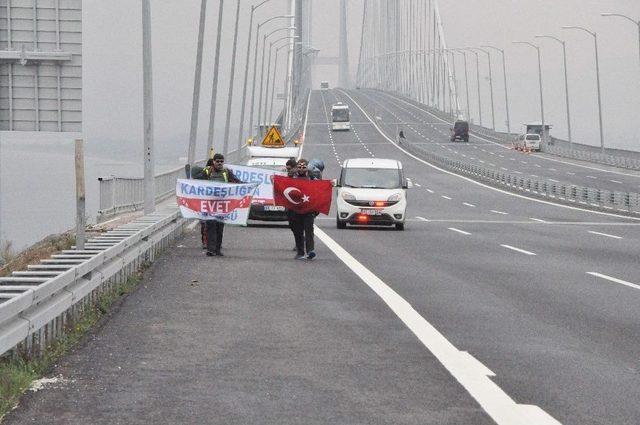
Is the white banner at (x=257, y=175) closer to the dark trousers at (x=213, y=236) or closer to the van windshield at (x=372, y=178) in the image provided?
the van windshield at (x=372, y=178)

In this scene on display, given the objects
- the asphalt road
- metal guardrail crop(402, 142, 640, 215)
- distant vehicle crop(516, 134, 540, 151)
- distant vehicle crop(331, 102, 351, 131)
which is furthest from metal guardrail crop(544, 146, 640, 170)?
the asphalt road

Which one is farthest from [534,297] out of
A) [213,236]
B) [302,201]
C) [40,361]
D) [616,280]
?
[40,361]

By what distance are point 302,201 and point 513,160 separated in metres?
82.7

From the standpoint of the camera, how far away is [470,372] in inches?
360

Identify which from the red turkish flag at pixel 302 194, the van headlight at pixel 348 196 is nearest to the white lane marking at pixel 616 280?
the red turkish flag at pixel 302 194

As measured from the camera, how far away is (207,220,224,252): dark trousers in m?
21.2

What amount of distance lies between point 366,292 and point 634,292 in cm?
344

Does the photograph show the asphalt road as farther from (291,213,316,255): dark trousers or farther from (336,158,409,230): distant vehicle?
(336,158,409,230): distant vehicle

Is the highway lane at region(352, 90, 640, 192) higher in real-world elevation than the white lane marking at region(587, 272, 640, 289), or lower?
lower

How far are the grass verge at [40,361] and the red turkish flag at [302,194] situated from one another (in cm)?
772

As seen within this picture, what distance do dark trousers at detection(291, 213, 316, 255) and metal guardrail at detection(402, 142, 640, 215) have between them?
91.2ft

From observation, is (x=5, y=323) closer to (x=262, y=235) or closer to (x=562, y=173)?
(x=262, y=235)

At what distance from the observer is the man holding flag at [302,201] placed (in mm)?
20969

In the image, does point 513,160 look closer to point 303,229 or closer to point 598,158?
point 598,158
